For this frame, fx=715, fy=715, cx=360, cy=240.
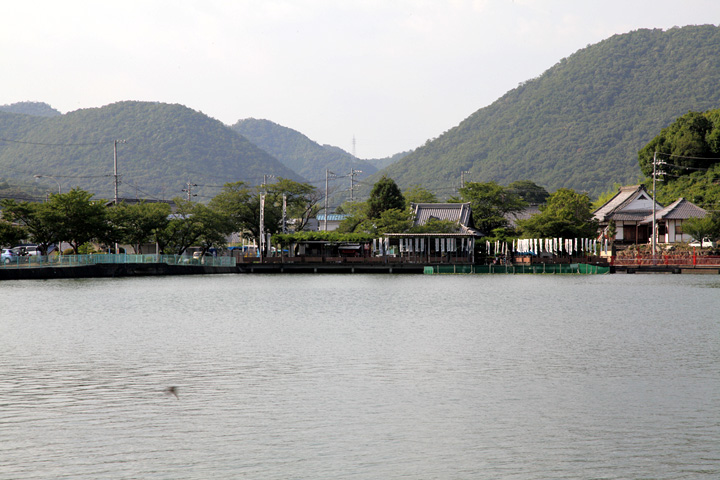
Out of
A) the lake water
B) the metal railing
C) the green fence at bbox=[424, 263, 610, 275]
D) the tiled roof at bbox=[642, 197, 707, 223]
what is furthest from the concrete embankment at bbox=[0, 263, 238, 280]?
the tiled roof at bbox=[642, 197, 707, 223]

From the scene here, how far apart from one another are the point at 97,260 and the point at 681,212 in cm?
5400

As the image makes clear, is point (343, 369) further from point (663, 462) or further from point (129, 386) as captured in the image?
point (663, 462)

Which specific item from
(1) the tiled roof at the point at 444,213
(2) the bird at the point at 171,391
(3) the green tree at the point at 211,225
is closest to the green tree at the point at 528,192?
(1) the tiled roof at the point at 444,213

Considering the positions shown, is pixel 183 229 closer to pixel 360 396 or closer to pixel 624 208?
pixel 624 208

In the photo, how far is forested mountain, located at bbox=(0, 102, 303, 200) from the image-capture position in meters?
138

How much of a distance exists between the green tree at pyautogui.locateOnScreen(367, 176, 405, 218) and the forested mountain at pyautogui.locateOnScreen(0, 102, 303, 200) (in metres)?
68.6

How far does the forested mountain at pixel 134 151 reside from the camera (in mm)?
138375

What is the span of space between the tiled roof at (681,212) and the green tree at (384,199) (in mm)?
26004

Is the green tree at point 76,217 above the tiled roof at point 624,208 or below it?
below

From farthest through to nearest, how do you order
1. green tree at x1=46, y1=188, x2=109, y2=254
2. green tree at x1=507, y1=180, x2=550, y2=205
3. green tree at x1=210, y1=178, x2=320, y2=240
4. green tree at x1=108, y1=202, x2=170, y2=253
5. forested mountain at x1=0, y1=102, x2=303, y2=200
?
forested mountain at x1=0, y1=102, x2=303, y2=200 < green tree at x1=507, y1=180, x2=550, y2=205 < green tree at x1=210, y1=178, x2=320, y2=240 < green tree at x1=108, y1=202, x2=170, y2=253 < green tree at x1=46, y1=188, x2=109, y2=254

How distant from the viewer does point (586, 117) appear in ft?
440

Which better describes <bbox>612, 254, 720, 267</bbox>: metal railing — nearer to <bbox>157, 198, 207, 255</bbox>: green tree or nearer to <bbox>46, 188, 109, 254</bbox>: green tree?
<bbox>157, 198, 207, 255</bbox>: green tree

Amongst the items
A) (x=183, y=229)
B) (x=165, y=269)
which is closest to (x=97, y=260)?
(x=165, y=269)

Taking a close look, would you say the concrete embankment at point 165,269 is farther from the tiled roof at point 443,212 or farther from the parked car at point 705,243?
the parked car at point 705,243
